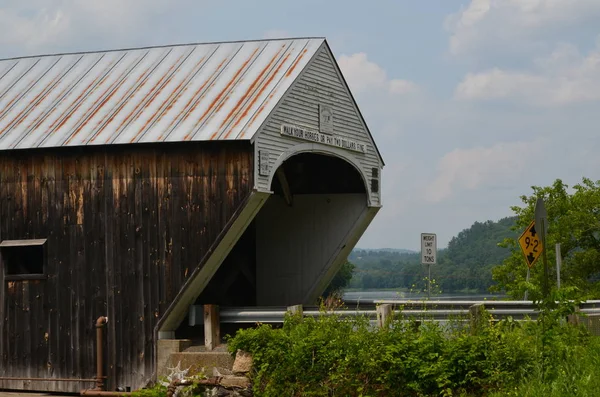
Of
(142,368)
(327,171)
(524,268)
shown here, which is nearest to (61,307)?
(142,368)

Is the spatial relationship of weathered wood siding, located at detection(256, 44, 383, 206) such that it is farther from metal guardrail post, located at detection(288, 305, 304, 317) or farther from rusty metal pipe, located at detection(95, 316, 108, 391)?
rusty metal pipe, located at detection(95, 316, 108, 391)

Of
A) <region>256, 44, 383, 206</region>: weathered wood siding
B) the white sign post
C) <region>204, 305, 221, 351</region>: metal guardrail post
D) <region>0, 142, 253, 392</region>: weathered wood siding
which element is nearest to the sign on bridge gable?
the white sign post

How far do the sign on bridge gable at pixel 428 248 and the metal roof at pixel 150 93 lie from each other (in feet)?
15.0

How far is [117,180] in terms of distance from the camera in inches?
766

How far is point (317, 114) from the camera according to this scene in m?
20.5

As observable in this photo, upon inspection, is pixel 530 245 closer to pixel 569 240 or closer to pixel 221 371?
pixel 221 371

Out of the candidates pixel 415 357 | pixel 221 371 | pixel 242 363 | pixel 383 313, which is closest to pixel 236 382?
pixel 242 363

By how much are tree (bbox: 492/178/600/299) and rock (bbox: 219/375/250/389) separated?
67.4 feet

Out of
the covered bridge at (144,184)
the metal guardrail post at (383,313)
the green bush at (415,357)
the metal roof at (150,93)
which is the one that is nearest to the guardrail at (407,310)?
the metal guardrail post at (383,313)

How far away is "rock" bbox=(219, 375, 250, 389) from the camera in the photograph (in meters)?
17.0

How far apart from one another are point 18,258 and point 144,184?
3369 millimetres

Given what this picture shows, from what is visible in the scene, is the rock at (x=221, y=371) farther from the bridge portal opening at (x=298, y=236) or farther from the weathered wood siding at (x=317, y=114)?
the bridge portal opening at (x=298, y=236)

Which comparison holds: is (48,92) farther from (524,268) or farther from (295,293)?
(524,268)

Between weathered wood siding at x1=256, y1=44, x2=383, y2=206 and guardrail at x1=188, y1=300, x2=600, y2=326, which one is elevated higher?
weathered wood siding at x1=256, y1=44, x2=383, y2=206
